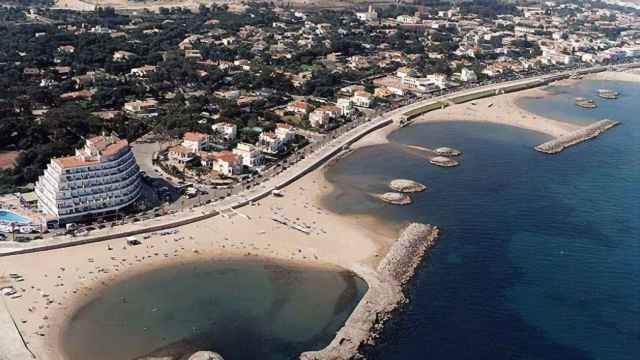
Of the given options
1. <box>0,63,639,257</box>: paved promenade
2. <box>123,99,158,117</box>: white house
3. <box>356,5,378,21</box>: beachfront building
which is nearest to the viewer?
<box>0,63,639,257</box>: paved promenade

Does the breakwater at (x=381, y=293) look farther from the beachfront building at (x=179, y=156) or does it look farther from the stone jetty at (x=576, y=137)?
the stone jetty at (x=576, y=137)

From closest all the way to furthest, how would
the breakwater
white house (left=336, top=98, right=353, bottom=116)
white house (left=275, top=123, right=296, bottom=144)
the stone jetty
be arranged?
the breakwater → white house (left=275, top=123, right=296, bottom=144) → the stone jetty → white house (left=336, top=98, right=353, bottom=116)

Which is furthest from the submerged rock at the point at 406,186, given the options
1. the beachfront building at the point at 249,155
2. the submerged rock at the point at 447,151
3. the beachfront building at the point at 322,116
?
the beachfront building at the point at 322,116

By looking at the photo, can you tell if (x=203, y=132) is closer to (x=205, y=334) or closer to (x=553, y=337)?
(x=205, y=334)

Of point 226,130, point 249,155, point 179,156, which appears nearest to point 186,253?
point 249,155

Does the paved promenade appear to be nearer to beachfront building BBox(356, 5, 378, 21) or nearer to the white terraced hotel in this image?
the white terraced hotel

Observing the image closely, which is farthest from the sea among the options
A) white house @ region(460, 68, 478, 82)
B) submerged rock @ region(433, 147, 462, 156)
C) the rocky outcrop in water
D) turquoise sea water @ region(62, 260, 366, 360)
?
white house @ region(460, 68, 478, 82)
